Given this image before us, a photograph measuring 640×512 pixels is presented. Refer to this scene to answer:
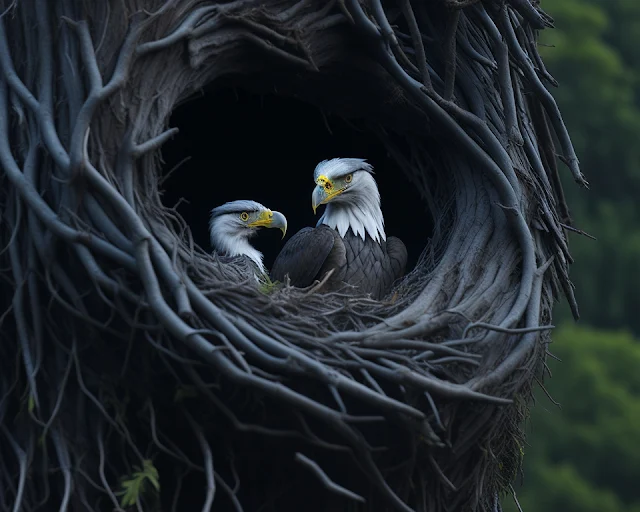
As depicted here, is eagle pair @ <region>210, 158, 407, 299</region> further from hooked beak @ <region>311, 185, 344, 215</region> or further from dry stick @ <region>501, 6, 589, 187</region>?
dry stick @ <region>501, 6, 589, 187</region>

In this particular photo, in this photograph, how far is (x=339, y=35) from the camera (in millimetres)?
4891

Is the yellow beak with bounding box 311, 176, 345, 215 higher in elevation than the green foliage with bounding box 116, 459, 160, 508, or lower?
higher

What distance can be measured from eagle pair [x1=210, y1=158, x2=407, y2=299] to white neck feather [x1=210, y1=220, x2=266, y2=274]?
0.07 ft

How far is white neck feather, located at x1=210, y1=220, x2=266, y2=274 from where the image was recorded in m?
5.74

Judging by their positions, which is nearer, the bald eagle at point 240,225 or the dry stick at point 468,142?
the dry stick at point 468,142

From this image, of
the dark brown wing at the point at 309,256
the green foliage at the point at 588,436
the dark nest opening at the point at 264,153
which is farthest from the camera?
the green foliage at the point at 588,436

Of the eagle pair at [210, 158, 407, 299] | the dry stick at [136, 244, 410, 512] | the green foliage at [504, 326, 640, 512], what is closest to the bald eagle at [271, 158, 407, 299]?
the eagle pair at [210, 158, 407, 299]

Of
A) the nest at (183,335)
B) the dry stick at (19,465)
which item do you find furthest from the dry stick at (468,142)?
the dry stick at (19,465)

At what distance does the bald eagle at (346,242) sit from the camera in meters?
5.18

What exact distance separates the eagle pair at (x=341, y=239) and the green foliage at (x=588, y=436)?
663 cm

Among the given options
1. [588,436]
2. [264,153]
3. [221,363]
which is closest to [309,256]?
[264,153]

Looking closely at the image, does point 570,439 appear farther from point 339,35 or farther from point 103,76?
point 103,76

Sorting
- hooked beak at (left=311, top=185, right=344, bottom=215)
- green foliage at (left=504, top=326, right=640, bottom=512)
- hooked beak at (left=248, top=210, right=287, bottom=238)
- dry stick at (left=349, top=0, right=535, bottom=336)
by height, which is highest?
dry stick at (left=349, top=0, right=535, bottom=336)

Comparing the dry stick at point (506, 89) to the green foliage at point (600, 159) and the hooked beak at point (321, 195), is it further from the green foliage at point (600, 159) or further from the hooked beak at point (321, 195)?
the green foliage at point (600, 159)
